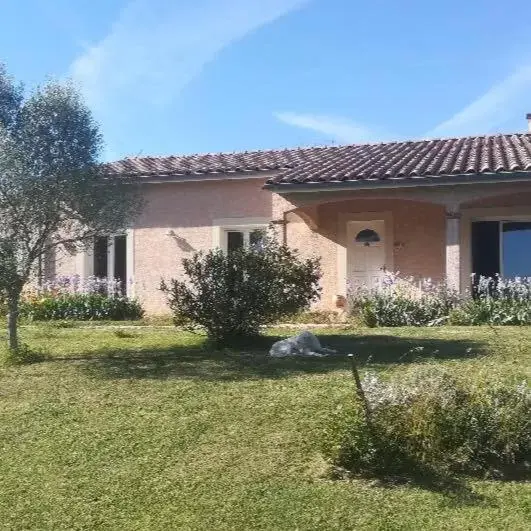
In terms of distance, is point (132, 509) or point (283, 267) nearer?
point (132, 509)

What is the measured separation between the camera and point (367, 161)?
17.0 meters

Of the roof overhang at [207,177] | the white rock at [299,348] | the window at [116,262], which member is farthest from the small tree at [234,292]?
the window at [116,262]

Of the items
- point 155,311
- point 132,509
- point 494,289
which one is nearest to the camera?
point 132,509

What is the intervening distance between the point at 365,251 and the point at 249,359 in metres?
8.00

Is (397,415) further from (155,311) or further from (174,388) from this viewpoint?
(155,311)

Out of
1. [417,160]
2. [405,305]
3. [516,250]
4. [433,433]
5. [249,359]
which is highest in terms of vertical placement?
[417,160]

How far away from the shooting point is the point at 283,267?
10.5m

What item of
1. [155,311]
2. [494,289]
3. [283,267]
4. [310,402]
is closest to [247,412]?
[310,402]

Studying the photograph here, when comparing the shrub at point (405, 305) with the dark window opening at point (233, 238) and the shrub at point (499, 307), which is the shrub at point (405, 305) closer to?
the shrub at point (499, 307)

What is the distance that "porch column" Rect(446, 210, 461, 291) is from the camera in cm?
1422

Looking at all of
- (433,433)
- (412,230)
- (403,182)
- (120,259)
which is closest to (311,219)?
(412,230)

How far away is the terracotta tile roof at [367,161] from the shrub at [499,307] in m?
2.03

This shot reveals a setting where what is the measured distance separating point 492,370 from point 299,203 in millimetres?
8405

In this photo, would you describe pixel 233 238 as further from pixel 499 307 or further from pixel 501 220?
pixel 499 307
